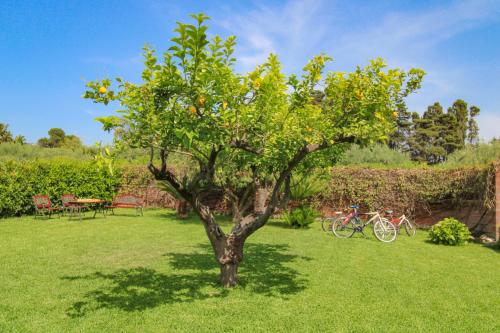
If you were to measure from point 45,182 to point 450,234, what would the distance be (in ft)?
46.6

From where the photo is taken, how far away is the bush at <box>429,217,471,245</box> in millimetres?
9973

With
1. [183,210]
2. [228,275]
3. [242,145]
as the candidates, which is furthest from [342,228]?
[242,145]

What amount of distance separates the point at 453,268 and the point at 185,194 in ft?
17.3

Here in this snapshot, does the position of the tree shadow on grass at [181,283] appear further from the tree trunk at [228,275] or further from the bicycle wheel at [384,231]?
the bicycle wheel at [384,231]

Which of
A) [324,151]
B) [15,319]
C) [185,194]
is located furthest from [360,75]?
[15,319]

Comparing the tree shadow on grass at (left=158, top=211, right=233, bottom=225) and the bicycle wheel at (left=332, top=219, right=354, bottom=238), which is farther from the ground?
the bicycle wheel at (left=332, top=219, right=354, bottom=238)

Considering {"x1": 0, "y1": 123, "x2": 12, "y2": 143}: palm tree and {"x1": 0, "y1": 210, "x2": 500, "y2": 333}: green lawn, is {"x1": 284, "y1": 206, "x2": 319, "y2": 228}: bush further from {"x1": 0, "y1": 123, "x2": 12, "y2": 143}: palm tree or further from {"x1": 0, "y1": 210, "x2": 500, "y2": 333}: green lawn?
{"x1": 0, "y1": 123, "x2": 12, "y2": 143}: palm tree

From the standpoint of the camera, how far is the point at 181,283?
228 inches

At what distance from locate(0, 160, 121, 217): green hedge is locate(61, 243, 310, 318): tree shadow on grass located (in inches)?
294

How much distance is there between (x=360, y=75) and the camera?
4949 mm

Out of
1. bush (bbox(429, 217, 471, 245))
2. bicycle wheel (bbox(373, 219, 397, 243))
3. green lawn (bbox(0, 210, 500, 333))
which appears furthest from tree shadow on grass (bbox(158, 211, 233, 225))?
bush (bbox(429, 217, 471, 245))

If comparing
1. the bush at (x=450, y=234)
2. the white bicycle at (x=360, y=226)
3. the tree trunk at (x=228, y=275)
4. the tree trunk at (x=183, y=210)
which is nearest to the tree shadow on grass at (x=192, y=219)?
the tree trunk at (x=183, y=210)

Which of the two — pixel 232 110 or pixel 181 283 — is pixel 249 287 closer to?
pixel 181 283

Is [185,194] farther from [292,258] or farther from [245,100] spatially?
[292,258]
